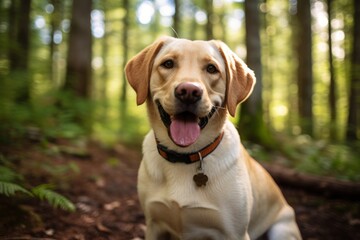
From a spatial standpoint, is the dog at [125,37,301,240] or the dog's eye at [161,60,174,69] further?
the dog's eye at [161,60,174,69]

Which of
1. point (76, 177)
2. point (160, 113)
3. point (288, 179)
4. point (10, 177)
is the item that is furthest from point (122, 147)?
point (160, 113)

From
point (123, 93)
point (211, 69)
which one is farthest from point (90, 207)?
point (123, 93)

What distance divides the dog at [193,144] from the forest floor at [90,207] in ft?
3.54

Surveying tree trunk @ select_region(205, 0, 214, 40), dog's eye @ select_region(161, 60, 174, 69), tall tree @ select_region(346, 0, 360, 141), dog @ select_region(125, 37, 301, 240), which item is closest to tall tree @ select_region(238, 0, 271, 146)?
tall tree @ select_region(346, 0, 360, 141)

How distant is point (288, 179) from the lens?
531 cm

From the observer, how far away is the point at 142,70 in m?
2.97

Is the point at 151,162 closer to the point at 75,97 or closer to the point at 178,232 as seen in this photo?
the point at 178,232

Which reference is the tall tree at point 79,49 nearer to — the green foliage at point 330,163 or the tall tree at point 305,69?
the green foliage at point 330,163

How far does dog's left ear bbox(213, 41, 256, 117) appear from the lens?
2887 millimetres

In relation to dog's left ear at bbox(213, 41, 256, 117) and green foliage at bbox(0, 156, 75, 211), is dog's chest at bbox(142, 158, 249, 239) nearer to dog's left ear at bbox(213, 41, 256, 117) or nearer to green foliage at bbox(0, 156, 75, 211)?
dog's left ear at bbox(213, 41, 256, 117)

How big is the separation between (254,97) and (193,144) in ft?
17.2

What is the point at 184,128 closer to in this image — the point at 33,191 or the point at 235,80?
the point at 235,80

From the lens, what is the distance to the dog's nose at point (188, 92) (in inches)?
98.1

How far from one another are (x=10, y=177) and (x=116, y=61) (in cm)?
2554
